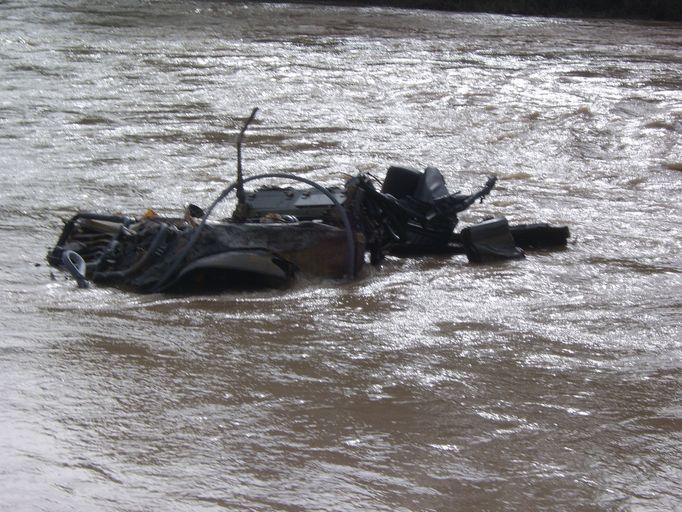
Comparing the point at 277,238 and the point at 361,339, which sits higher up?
the point at 277,238

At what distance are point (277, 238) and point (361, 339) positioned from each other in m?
1.12

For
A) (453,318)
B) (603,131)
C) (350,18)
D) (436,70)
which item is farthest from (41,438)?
(350,18)

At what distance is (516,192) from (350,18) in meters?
17.9

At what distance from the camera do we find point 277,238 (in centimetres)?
774

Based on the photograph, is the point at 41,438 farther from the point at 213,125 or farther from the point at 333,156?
the point at 213,125

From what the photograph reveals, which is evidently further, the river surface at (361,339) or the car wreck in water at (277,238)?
the car wreck in water at (277,238)

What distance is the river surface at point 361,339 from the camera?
200 inches

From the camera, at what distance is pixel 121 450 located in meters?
5.25

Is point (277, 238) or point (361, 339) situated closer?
point (361, 339)

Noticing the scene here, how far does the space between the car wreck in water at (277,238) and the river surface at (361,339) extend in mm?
159

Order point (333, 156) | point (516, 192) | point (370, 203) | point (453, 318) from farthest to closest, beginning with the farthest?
point (333, 156) < point (516, 192) < point (370, 203) < point (453, 318)

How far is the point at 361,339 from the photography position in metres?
7.04

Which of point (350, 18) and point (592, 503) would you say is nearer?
point (592, 503)

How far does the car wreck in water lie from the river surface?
159mm
